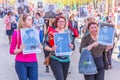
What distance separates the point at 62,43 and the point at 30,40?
0.61 m

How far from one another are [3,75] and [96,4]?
40295 millimetres

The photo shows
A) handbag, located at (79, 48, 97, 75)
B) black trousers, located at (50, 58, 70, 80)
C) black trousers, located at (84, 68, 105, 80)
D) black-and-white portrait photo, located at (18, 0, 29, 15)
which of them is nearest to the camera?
handbag, located at (79, 48, 97, 75)

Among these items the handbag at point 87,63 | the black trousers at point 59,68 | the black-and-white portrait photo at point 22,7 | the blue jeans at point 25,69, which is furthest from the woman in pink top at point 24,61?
the black-and-white portrait photo at point 22,7

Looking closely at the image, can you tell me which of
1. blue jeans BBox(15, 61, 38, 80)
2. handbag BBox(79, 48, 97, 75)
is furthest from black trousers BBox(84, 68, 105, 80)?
blue jeans BBox(15, 61, 38, 80)

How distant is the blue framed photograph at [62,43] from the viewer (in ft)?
24.3

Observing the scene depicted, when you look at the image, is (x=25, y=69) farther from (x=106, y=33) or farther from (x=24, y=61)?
(x=106, y=33)

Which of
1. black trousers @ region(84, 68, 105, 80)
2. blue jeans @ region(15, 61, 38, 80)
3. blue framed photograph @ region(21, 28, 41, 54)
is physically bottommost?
black trousers @ region(84, 68, 105, 80)

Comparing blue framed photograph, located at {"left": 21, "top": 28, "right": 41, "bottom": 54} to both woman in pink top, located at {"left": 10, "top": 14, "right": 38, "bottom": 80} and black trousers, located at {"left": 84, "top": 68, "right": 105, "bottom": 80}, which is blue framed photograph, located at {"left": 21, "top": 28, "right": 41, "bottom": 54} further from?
black trousers, located at {"left": 84, "top": 68, "right": 105, "bottom": 80}

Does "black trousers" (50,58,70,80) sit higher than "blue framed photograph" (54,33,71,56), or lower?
lower

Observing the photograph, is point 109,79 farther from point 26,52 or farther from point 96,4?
point 96,4

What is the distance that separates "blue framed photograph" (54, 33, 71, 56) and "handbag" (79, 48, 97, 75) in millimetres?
442

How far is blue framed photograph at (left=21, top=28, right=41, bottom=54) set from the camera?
7070 millimetres

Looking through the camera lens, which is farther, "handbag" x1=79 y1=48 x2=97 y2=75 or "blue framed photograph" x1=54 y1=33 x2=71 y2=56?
"blue framed photograph" x1=54 y1=33 x2=71 y2=56

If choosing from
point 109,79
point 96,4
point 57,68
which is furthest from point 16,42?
point 96,4
